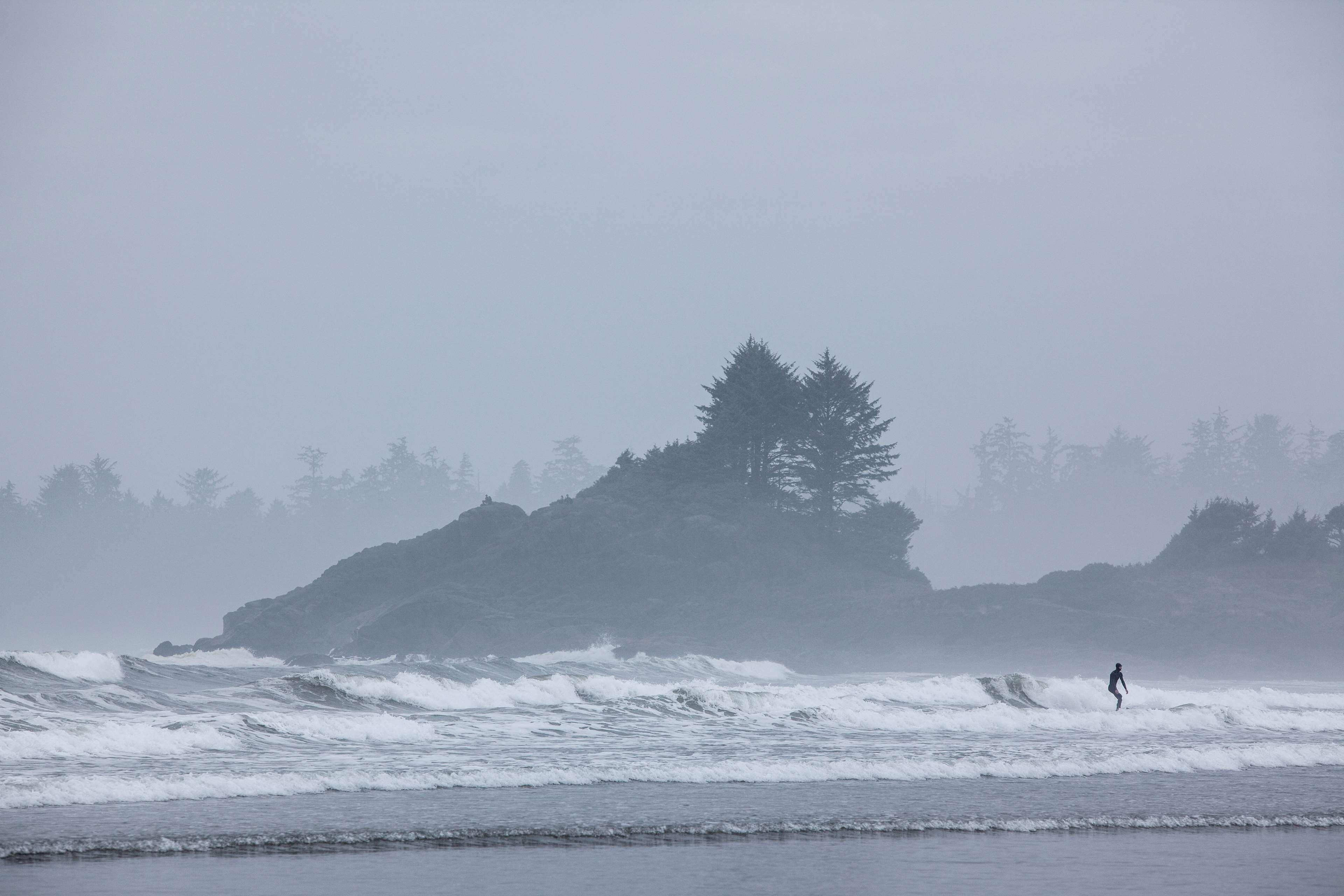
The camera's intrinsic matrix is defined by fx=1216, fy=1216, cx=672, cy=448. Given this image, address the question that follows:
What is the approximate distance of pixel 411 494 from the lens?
588 feet

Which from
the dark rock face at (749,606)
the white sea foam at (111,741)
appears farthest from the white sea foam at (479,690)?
the dark rock face at (749,606)

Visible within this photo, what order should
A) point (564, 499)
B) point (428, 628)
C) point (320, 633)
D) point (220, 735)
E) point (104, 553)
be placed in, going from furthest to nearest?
1. point (104, 553)
2. point (564, 499)
3. point (320, 633)
4. point (428, 628)
5. point (220, 735)

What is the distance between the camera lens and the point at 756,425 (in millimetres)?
81188

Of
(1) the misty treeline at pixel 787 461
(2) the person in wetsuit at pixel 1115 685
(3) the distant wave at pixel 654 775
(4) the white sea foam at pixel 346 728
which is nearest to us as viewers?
(3) the distant wave at pixel 654 775

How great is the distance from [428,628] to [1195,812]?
53.6 metres

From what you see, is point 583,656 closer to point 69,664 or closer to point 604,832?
point 69,664

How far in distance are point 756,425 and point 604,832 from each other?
6649 centimetres

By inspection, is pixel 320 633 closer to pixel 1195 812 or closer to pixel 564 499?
pixel 564 499

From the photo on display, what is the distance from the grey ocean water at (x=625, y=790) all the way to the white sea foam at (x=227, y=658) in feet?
101

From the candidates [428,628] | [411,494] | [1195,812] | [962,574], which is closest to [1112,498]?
[962,574]

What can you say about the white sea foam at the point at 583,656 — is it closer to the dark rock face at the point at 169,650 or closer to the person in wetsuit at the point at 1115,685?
the dark rock face at the point at 169,650

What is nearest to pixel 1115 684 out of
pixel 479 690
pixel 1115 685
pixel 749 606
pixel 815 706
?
pixel 1115 685

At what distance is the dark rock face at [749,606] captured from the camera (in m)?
64.5

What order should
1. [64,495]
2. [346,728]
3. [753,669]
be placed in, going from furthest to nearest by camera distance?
1. [64,495]
2. [753,669]
3. [346,728]
